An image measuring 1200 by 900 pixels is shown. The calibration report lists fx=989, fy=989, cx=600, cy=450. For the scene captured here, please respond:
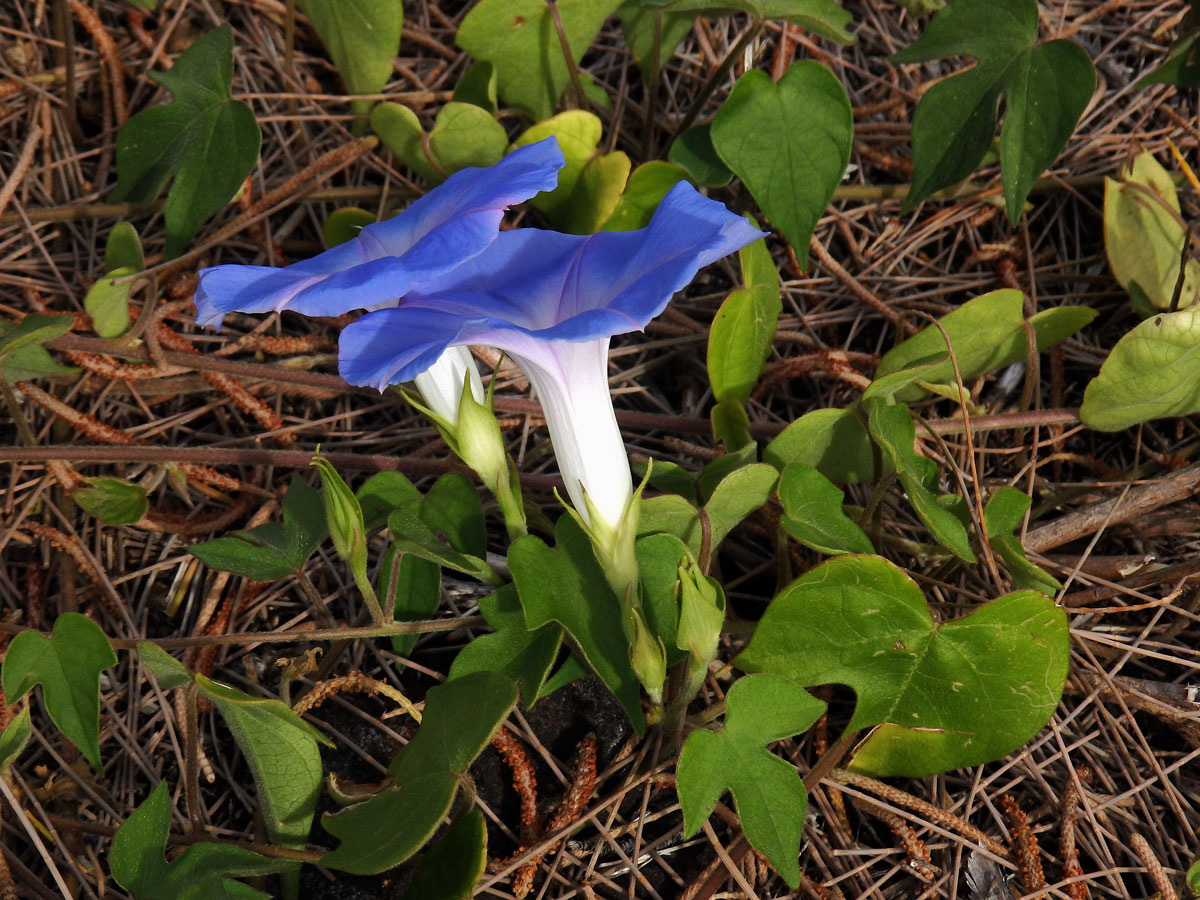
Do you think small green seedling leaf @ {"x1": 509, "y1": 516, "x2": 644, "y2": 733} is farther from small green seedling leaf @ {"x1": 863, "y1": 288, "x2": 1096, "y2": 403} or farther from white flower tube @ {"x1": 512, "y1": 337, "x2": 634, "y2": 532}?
small green seedling leaf @ {"x1": 863, "y1": 288, "x2": 1096, "y2": 403}

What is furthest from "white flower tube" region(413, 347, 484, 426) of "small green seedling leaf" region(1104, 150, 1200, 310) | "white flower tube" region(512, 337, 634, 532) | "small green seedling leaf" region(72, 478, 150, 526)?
"small green seedling leaf" region(1104, 150, 1200, 310)

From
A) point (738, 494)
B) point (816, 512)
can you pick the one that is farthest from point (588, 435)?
point (816, 512)

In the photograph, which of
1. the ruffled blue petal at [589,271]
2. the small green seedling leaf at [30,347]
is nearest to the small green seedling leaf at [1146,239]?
the ruffled blue petal at [589,271]

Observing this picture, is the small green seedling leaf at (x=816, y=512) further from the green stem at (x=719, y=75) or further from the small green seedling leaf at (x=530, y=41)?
the small green seedling leaf at (x=530, y=41)

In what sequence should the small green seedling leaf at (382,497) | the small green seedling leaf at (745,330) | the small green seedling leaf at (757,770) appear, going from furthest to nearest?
1. the small green seedling leaf at (745,330)
2. the small green seedling leaf at (382,497)
3. the small green seedling leaf at (757,770)

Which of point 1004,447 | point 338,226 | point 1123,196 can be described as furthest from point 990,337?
point 338,226

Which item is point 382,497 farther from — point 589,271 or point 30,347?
point 30,347

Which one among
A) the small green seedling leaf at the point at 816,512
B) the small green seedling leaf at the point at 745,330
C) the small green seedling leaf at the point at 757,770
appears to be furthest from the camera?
the small green seedling leaf at the point at 745,330
